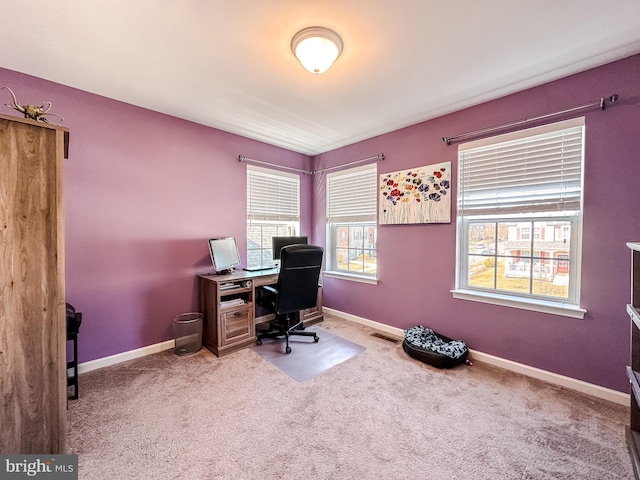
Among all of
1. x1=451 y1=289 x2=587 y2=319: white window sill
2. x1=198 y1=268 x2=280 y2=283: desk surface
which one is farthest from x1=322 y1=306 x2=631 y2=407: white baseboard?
x1=198 y1=268 x2=280 y2=283: desk surface

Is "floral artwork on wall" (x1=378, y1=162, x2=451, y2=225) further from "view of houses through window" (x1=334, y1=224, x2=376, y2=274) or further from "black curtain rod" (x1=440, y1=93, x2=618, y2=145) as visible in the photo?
"view of houses through window" (x1=334, y1=224, x2=376, y2=274)

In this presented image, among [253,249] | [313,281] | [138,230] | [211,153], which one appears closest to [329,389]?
[313,281]

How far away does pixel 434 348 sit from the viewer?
2.54 metres

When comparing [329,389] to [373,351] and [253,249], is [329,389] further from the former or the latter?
[253,249]

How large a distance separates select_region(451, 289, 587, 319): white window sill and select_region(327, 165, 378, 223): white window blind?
55.2 inches

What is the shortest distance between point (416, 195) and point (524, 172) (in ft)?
3.19

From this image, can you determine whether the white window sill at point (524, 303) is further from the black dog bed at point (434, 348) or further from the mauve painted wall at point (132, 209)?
the mauve painted wall at point (132, 209)

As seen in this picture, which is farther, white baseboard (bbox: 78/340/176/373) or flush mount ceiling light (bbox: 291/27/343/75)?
white baseboard (bbox: 78/340/176/373)

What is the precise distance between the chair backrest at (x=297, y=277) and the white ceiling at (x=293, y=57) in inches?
57.8

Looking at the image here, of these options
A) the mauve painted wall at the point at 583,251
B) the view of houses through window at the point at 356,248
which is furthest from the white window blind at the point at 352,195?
the mauve painted wall at the point at 583,251

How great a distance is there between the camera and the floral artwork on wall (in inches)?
109

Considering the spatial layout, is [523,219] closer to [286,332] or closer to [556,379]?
[556,379]

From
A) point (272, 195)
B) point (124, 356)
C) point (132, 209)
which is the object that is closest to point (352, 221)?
point (272, 195)

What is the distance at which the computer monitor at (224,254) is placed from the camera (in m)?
2.85
